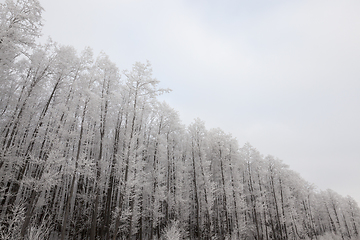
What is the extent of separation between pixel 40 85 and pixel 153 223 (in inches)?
674

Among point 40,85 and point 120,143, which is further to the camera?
point 120,143

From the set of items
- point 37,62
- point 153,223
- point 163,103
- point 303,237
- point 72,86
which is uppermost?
point 163,103

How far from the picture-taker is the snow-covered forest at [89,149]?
41.7ft

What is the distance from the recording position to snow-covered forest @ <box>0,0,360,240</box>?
1271 cm

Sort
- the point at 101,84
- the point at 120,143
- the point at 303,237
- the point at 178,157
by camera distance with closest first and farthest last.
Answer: the point at 101,84 < the point at 120,143 < the point at 178,157 < the point at 303,237

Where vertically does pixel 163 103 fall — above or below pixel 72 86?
above

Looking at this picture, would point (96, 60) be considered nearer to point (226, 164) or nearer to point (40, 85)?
point (40, 85)

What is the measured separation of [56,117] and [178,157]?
17885 mm

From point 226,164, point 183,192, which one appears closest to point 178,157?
point 183,192

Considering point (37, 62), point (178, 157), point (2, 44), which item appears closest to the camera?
point (2, 44)

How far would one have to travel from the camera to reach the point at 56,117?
46.9 feet

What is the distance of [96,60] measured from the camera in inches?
763

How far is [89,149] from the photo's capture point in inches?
805

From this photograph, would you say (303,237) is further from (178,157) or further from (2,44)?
(2,44)
